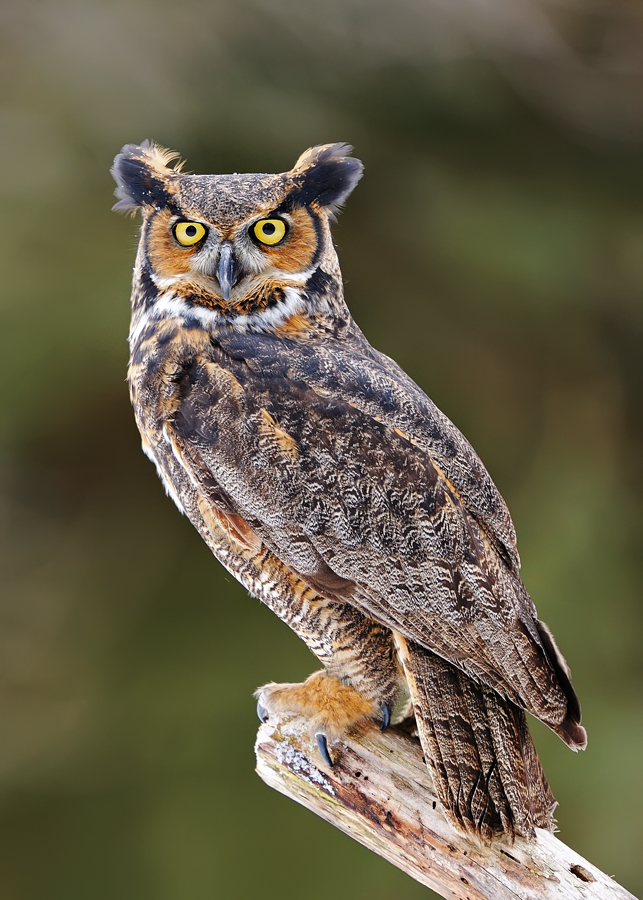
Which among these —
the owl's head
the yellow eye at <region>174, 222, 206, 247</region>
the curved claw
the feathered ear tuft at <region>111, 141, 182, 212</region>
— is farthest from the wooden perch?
the feathered ear tuft at <region>111, 141, 182, 212</region>

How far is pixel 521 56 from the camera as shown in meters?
3.51

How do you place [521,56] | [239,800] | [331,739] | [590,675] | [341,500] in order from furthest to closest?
[521,56]
[590,675]
[239,800]
[331,739]
[341,500]

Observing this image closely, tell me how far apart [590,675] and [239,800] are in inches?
52.2

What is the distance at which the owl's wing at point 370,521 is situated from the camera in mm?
1305

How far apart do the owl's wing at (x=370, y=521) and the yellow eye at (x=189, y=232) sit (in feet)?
0.77

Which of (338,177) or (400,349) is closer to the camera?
(338,177)

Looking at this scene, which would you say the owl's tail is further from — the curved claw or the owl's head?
the owl's head

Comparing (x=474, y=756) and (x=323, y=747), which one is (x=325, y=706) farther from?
(x=474, y=756)

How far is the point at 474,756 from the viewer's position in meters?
1.32

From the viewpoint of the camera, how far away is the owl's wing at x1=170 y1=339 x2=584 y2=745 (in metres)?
1.30

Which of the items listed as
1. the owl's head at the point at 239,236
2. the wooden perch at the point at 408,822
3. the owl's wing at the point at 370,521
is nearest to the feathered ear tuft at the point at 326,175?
the owl's head at the point at 239,236

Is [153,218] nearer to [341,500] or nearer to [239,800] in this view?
[341,500]

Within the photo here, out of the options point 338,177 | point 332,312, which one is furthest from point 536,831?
point 338,177

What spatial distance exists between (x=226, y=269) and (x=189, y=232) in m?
0.10
